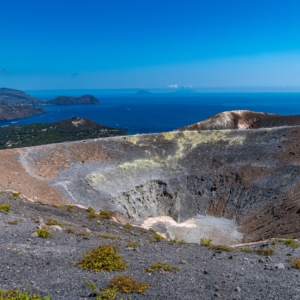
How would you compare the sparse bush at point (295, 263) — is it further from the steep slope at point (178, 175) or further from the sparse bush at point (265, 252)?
the steep slope at point (178, 175)

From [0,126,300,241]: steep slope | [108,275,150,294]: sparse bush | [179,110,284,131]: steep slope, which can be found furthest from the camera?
[179,110,284,131]: steep slope

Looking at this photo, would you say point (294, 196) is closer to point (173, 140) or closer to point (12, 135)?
point (173, 140)

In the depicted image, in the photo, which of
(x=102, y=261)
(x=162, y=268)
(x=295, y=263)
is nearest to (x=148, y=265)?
(x=162, y=268)

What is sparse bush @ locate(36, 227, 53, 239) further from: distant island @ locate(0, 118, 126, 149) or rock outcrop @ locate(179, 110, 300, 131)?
distant island @ locate(0, 118, 126, 149)

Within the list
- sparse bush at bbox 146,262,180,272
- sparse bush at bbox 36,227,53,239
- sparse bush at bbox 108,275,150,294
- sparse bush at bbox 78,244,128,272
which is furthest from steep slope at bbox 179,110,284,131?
sparse bush at bbox 108,275,150,294

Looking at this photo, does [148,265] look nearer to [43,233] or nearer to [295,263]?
[43,233]

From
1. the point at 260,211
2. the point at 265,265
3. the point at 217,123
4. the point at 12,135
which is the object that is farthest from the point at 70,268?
the point at 12,135
